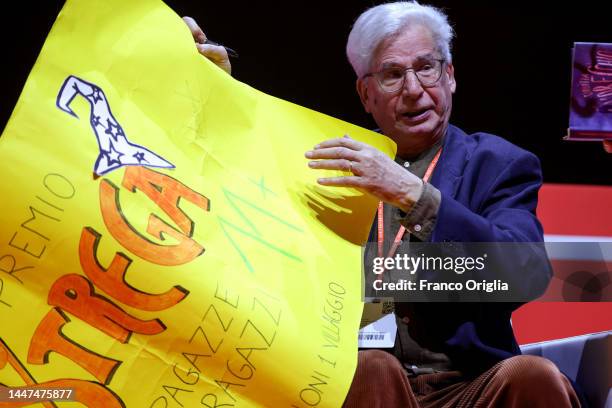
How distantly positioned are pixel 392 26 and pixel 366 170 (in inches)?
19.4

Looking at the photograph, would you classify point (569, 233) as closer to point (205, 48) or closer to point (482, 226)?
point (482, 226)

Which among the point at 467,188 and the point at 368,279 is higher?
the point at 467,188

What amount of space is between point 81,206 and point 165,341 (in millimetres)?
235

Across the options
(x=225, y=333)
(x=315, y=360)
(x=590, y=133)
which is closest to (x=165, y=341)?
(x=225, y=333)

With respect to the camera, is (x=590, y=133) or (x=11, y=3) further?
(x=11, y=3)

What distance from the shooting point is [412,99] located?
1741 millimetres

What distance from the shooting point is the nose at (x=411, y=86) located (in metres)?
1.73

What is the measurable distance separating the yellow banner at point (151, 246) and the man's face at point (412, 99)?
442 mm

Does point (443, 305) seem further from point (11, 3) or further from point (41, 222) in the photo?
point (11, 3)

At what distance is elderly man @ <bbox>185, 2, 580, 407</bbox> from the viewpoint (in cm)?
141

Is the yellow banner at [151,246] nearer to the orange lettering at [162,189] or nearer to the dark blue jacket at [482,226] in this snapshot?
the orange lettering at [162,189]

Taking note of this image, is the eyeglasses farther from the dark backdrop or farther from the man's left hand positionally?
the dark backdrop

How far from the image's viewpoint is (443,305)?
5.19 ft

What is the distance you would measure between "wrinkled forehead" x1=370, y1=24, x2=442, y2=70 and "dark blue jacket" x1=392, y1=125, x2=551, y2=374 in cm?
20
